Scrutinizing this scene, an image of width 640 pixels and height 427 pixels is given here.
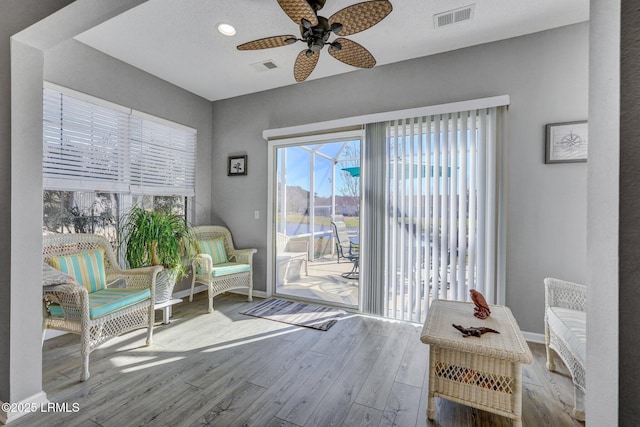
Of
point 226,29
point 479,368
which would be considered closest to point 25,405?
point 479,368

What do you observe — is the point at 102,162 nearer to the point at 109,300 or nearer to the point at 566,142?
the point at 109,300

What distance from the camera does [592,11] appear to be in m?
0.68

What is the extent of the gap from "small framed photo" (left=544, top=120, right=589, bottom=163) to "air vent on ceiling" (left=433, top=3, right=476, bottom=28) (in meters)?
1.20

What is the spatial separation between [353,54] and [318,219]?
6.60ft

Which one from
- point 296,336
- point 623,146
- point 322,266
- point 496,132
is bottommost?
point 296,336

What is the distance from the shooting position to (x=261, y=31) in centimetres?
256

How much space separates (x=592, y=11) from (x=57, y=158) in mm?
3665

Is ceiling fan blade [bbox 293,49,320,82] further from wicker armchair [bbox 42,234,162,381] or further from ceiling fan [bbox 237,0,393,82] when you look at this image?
wicker armchair [bbox 42,234,162,381]

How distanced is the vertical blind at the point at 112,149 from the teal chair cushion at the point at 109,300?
118 cm

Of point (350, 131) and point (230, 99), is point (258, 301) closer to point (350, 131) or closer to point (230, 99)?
point (350, 131)

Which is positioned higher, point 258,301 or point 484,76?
point 484,76

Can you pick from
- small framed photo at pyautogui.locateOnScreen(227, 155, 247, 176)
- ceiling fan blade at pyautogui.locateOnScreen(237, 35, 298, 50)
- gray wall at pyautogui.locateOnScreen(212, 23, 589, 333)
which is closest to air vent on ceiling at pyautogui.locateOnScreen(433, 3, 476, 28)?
gray wall at pyautogui.locateOnScreen(212, 23, 589, 333)

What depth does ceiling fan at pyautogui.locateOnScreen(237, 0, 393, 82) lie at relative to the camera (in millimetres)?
1691

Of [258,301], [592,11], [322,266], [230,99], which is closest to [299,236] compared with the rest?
[322,266]
